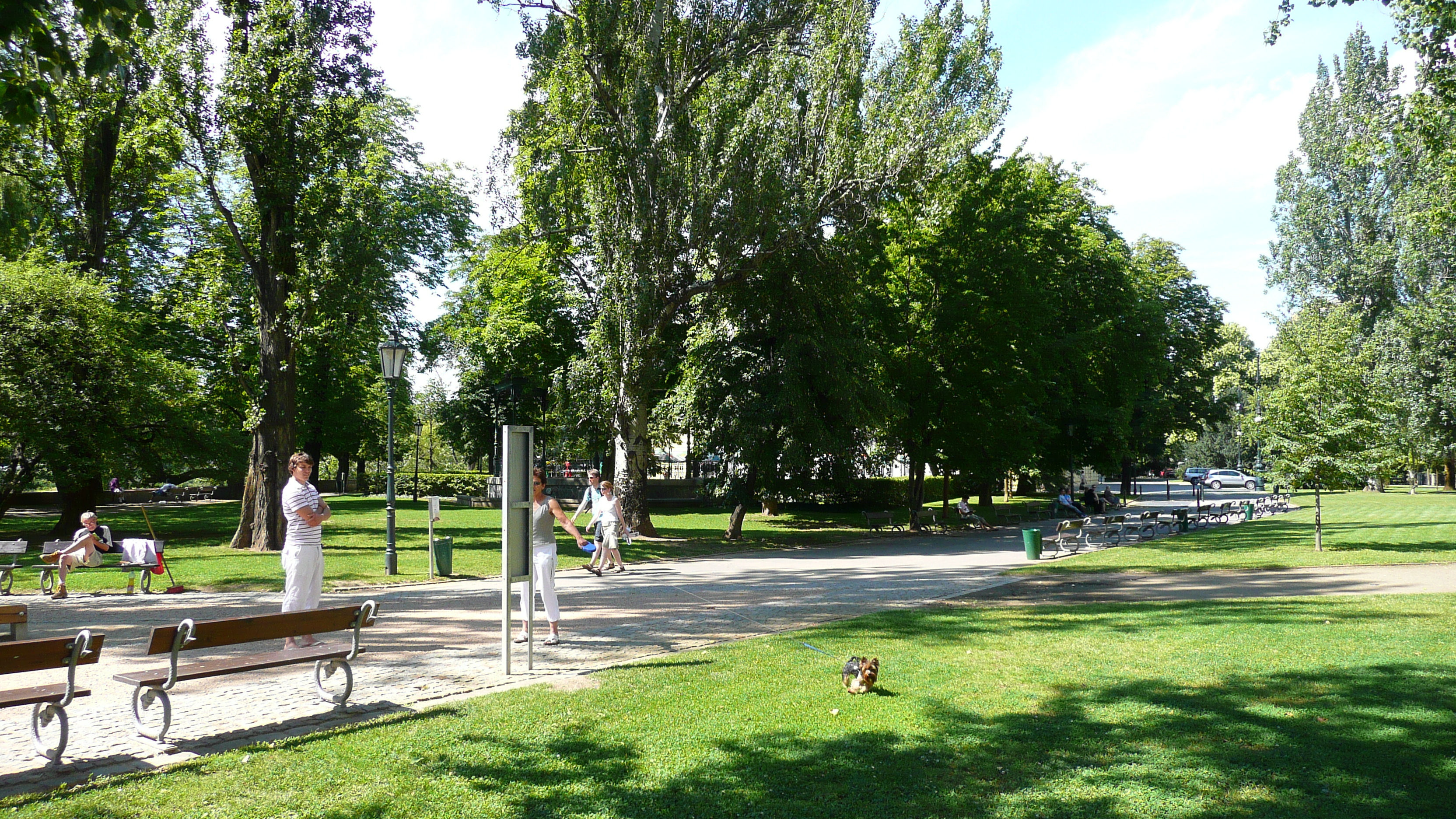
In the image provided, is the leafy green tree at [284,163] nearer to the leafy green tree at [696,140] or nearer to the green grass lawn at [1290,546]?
the leafy green tree at [696,140]

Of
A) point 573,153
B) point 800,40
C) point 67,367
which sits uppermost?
point 800,40

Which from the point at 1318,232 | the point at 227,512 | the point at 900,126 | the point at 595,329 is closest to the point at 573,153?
the point at 595,329

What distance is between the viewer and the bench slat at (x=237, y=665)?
20.9 feet

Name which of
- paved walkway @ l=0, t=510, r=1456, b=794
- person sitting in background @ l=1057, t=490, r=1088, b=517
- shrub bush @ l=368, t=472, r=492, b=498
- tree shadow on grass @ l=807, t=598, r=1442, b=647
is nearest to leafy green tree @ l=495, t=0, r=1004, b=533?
paved walkway @ l=0, t=510, r=1456, b=794

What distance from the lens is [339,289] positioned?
21.1m

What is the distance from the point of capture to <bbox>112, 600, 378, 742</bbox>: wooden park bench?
638cm

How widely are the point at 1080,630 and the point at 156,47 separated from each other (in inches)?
845

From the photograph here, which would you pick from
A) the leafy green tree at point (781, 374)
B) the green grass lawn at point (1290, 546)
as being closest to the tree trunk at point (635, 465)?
the leafy green tree at point (781, 374)

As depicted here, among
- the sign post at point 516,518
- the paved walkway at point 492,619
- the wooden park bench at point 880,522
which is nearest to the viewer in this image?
the paved walkway at point 492,619

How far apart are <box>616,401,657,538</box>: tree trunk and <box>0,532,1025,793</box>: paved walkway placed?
4.04 m

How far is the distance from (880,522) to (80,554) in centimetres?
2381

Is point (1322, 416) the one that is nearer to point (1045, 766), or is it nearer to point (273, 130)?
point (1045, 766)

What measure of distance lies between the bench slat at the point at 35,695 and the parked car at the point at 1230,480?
69.2m

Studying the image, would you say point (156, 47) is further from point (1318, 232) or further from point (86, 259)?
point (1318, 232)
